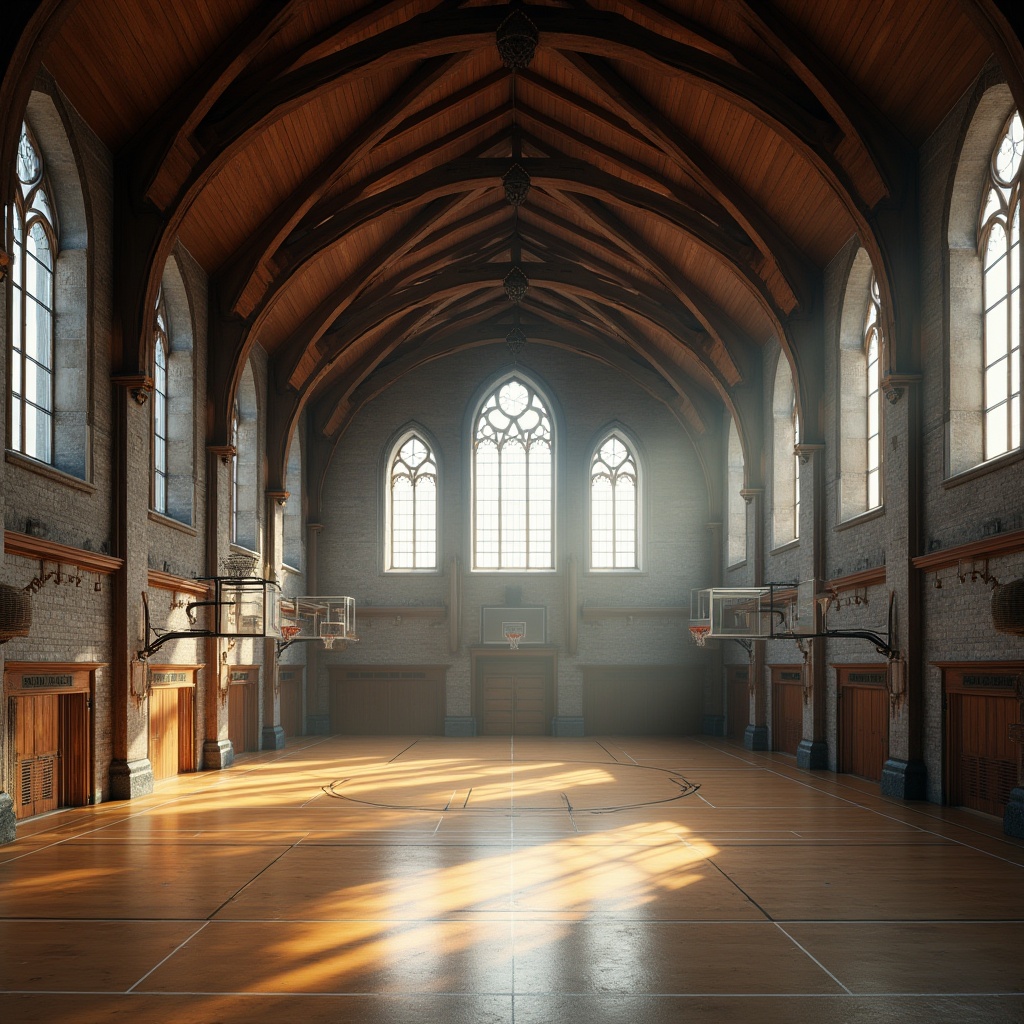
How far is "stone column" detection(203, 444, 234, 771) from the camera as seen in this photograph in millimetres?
19000

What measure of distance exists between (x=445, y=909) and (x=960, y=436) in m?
9.08

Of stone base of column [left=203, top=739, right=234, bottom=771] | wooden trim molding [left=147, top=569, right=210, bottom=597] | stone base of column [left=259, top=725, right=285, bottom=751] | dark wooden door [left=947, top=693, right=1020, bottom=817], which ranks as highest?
wooden trim molding [left=147, top=569, right=210, bottom=597]

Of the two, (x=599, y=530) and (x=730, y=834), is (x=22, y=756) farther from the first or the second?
(x=599, y=530)

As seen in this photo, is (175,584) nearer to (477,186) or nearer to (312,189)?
(312,189)

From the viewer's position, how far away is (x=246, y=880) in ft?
31.7

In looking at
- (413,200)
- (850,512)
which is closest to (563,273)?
(413,200)

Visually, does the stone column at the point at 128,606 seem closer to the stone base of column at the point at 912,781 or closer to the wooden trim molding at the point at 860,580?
the stone base of column at the point at 912,781

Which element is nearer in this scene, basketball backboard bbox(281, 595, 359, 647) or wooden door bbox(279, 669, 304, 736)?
basketball backboard bbox(281, 595, 359, 647)

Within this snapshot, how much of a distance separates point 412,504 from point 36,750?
16.0 m

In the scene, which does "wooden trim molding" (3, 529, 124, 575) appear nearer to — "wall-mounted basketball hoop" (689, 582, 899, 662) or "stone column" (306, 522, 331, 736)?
"wall-mounted basketball hoop" (689, 582, 899, 662)

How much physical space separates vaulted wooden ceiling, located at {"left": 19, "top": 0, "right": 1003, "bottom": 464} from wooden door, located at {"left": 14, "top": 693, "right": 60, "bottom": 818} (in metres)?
4.72

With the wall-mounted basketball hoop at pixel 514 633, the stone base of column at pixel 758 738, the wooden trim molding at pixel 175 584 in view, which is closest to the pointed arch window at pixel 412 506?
the wall-mounted basketball hoop at pixel 514 633

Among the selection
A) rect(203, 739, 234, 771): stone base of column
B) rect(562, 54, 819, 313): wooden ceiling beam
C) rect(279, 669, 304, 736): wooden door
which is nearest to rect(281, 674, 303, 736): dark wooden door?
rect(279, 669, 304, 736): wooden door

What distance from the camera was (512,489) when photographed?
94.6ft
